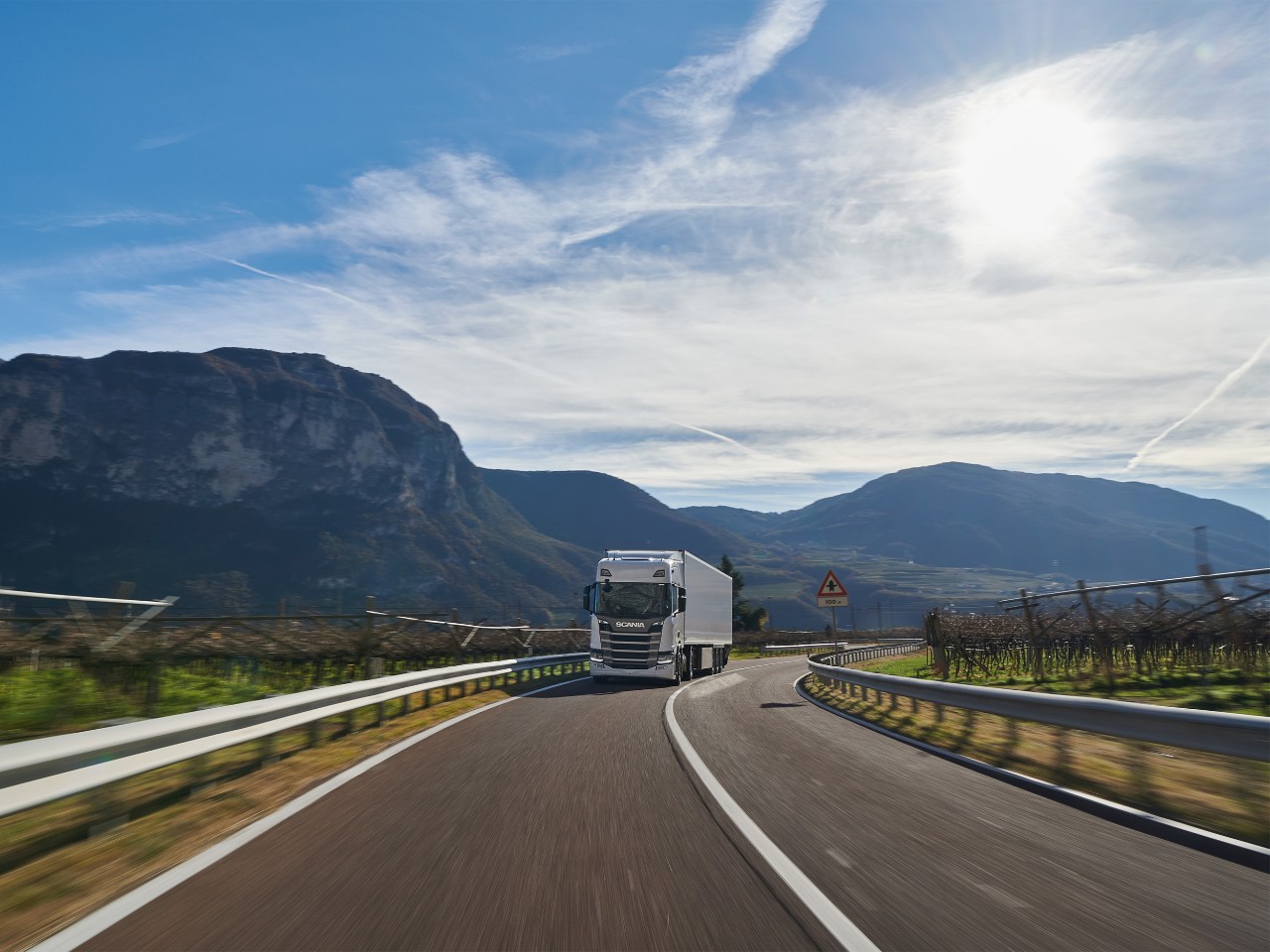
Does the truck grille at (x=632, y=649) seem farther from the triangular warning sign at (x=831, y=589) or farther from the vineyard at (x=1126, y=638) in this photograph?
the vineyard at (x=1126, y=638)

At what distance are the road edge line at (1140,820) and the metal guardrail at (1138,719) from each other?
0.66 m

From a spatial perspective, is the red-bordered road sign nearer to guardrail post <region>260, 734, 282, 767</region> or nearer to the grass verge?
the grass verge

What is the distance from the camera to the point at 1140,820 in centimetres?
673

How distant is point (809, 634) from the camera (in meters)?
74.4

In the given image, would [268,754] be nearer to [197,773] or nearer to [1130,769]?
[197,773]

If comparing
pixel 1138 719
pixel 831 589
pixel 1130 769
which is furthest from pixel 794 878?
pixel 831 589

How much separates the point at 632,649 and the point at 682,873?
20895 mm

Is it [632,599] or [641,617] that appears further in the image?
[632,599]

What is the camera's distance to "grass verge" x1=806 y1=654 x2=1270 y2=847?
711 centimetres

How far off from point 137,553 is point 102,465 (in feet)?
95.0

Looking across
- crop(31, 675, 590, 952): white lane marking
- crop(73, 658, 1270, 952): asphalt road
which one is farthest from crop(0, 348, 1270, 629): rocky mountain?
crop(73, 658, 1270, 952): asphalt road

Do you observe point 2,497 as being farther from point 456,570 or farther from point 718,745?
point 718,745

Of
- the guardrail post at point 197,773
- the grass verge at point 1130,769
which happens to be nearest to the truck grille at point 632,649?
the grass verge at point 1130,769

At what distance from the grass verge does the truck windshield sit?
40.2 feet
